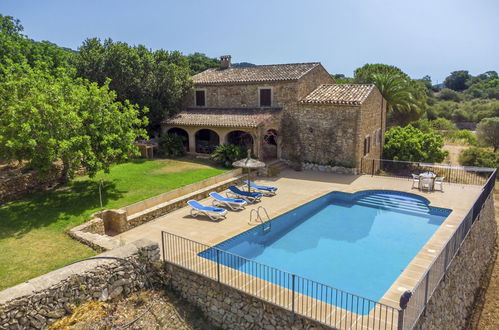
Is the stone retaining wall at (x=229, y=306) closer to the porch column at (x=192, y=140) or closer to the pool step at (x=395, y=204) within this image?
the pool step at (x=395, y=204)

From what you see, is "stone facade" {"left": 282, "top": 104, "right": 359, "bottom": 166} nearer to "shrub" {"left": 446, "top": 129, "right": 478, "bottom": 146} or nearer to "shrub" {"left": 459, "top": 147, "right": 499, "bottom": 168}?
"shrub" {"left": 459, "top": 147, "right": 499, "bottom": 168}

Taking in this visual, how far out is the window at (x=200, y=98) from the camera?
28938 millimetres

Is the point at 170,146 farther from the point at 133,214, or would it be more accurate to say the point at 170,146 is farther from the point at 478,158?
the point at 478,158

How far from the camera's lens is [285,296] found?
367 inches

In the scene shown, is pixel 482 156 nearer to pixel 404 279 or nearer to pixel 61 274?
pixel 404 279

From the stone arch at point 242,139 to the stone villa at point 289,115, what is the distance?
0.07 meters

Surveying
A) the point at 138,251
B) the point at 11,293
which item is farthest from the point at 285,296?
the point at 11,293

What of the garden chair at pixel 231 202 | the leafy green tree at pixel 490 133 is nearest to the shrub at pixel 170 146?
the garden chair at pixel 231 202

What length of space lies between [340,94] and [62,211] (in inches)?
706

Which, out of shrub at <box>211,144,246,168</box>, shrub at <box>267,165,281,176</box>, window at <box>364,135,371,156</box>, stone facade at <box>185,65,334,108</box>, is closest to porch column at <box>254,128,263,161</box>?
shrub at <box>211,144,246,168</box>

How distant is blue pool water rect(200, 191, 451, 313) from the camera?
11422 millimetres

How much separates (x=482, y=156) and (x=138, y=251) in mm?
27650

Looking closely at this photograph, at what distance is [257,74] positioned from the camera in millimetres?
27188

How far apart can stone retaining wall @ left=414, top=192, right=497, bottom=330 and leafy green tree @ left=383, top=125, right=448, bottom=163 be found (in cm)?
679
